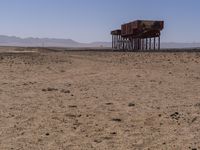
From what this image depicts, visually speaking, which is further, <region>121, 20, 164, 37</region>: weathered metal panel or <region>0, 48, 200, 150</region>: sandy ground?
<region>121, 20, 164, 37</region>: weathered metal panel

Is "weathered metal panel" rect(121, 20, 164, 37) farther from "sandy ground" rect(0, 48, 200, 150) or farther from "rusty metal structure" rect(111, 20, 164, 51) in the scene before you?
"sandy ground" rect(0, 48, 200, 150)

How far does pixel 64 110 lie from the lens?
1112 cm

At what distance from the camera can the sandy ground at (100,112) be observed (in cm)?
818

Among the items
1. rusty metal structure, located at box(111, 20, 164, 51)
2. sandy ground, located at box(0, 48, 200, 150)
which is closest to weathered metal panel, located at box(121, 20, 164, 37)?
rusty metal structure, located at box(111, 20, 164, 51)

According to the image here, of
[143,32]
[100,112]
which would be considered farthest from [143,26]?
[100,112]

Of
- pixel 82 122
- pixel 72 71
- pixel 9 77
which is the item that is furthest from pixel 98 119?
pixel 72 71

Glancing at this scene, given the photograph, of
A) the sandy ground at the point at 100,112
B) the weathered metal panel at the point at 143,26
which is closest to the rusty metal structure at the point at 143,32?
the weathered metal panel at the point at 143,26

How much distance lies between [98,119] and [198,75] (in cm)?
942

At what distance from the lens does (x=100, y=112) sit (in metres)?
10.8

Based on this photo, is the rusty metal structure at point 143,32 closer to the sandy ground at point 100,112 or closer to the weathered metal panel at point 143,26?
the weathered metal panel at point 143,26

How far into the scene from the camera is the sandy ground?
26.8ft

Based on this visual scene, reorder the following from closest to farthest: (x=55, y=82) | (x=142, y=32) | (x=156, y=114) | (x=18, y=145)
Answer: (x=18, y=145) → (x=156, y=114) → (x=55, y=82) → (x=142, y=32)

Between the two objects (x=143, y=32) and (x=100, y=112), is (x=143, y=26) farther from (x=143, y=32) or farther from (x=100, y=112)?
(x=100, y=112)

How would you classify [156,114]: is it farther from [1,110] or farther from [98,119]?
[1,110]
